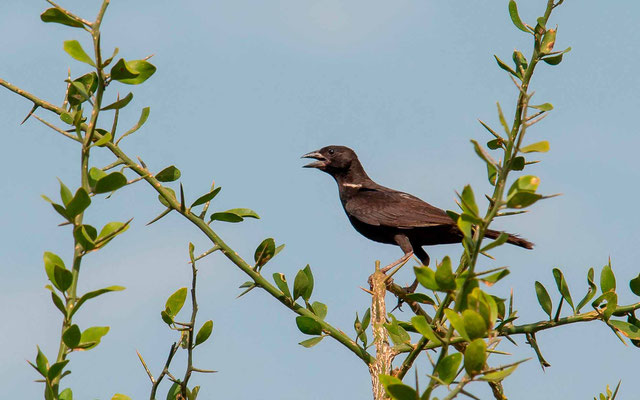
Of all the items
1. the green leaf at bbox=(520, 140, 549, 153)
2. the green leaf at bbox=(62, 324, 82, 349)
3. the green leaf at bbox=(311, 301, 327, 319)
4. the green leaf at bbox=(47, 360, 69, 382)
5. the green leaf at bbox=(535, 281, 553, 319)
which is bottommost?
the green leaf at bbox=(47, 360, 69, 382)

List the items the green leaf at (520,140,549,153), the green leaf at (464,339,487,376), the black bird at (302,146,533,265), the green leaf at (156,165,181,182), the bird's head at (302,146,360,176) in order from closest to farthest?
the green leaf at (464,339,487,376) → the green leaf at (520,140,549,153) → the green leaf at (156,165,181,182) → the black bird at (302,146,533,265) → the bird's head at (302,146,360,176)

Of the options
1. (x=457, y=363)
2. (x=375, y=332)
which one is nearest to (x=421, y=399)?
(x=457, y=363)

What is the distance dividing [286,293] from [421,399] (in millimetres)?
1480

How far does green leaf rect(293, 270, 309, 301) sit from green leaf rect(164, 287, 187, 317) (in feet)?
1.87

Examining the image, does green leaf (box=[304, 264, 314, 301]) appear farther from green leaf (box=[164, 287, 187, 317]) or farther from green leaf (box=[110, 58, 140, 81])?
green leaf (box=[110, 58, 140, 81])

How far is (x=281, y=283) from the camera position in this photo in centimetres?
287

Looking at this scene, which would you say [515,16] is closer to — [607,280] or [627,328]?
[607,280]

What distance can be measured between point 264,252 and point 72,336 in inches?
45.6

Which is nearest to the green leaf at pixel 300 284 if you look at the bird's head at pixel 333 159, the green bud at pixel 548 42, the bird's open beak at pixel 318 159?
the green bud at pixel 548 42

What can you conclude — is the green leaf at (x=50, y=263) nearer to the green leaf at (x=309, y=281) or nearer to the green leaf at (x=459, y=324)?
the green leaf at (x=459, y=324)

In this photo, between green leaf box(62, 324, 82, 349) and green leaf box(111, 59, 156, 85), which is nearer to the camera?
green leaf box(62, 324, 82, 349)

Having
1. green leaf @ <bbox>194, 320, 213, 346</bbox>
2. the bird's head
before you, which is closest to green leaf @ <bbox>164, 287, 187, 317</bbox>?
green leaf @ <bbox>194, 320, 213, 346</bbox>

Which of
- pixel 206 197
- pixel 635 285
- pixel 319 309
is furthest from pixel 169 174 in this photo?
pixel 635 285

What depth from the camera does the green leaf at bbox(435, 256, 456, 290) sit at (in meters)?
1.61
